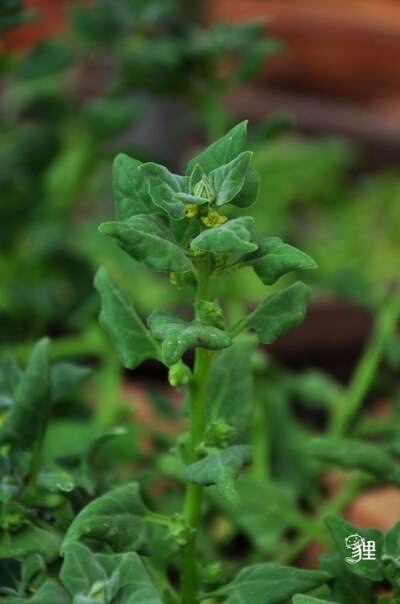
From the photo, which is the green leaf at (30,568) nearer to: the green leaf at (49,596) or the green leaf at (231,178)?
the green leaf at (49,596)

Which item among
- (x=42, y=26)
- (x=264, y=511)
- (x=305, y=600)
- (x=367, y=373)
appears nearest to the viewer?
(x=305, y=600)

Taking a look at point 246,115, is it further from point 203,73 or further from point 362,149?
point 203,73

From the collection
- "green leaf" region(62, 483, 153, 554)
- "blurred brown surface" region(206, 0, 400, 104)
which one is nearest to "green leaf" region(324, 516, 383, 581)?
"green leaf" region(62, 483, 153, 554)

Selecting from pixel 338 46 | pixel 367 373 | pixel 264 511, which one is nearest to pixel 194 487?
pixel 264 511

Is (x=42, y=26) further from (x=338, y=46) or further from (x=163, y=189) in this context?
(x=163, y=189)

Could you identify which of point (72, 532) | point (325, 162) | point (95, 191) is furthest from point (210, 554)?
point (325, 162)

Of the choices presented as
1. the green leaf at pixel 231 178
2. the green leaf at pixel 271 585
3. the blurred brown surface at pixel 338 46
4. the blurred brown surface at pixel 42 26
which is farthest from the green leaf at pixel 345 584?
the blurred brown surface at pixel 338 46
